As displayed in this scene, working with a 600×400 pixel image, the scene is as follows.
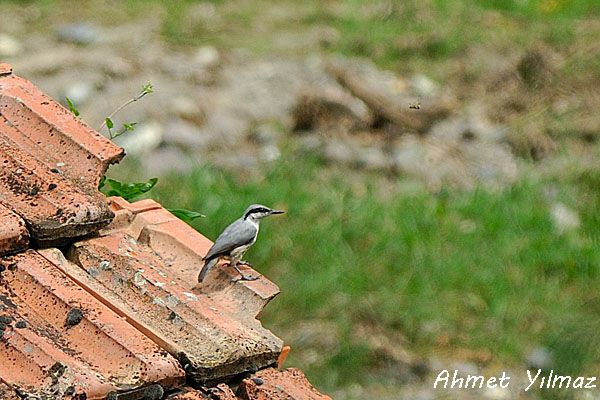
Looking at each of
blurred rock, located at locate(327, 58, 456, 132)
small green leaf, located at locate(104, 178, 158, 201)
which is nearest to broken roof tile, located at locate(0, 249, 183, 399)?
small green leaf, located at locate(104, 178, 158, 201)

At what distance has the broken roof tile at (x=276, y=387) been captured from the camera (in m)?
2.79

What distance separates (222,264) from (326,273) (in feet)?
13.6

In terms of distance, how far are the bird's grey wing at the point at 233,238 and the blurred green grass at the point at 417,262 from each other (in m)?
3.39

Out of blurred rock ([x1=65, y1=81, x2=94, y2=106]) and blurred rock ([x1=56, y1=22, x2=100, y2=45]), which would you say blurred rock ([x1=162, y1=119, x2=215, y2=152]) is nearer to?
blurred rock ([x1=65, y1=81, x2=94, y2=106])

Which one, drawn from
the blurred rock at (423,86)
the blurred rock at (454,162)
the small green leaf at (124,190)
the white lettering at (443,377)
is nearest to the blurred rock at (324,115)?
the blurred rock at (454,162)

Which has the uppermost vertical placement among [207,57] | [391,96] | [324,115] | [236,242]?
[391,96]

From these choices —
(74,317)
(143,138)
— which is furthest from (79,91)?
(74,317)

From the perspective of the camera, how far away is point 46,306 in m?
2.66

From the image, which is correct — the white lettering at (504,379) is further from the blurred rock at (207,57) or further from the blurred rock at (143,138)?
the blurred rock at (207,57)

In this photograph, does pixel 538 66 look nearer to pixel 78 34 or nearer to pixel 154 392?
pixel 78 34

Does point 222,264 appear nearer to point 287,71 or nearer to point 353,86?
point 353,86

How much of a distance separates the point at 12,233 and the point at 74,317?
26 cm

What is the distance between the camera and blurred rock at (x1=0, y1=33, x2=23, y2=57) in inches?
416

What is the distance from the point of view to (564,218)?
820 cm
